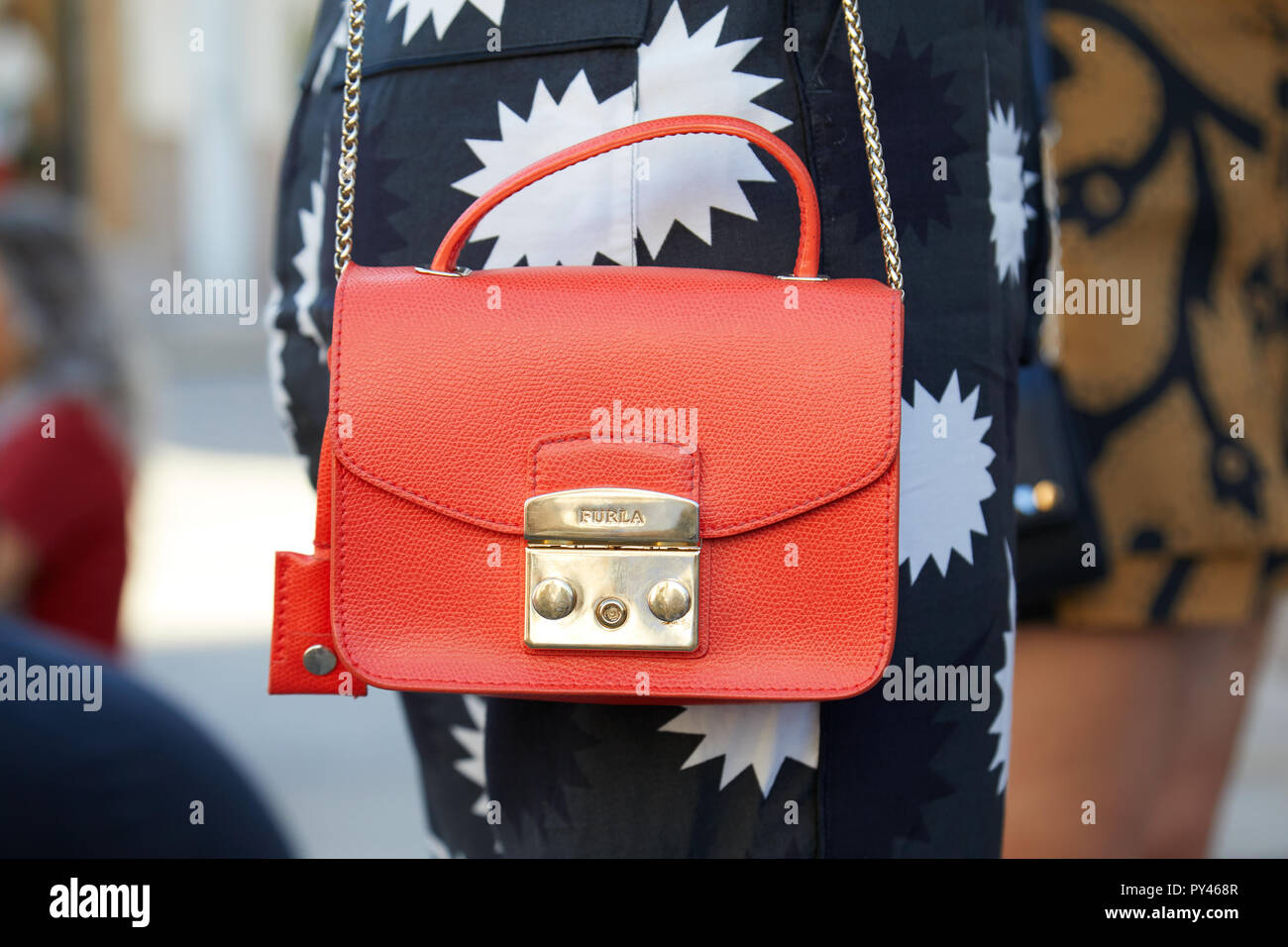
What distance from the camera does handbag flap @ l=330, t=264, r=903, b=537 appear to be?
0.83 m

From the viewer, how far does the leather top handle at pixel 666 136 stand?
2.65ft

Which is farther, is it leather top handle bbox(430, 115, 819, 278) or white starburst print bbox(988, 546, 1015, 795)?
white starburst print bbox(988, 546, 1015, 795)

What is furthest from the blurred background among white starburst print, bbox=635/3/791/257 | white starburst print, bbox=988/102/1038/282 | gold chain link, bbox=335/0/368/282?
white starburst print, bbox=988/102/1038/282

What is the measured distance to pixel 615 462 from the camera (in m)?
0.83

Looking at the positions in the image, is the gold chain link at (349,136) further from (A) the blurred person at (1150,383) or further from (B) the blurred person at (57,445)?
(B) the blurred person at (57,445)

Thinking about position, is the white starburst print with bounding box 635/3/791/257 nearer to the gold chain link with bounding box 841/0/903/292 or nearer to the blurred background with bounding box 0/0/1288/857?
the gold chain link with bounding box 841/0/903/292

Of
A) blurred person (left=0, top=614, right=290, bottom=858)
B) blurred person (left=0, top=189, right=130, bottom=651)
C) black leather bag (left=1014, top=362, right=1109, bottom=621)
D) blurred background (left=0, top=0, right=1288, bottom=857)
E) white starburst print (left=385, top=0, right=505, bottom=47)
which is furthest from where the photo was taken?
blurred background (left=0, top=0, right=1288, bottom=857)

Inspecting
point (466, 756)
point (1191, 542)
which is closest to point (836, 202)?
point (466, 756)

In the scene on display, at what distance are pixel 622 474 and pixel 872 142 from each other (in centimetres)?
27

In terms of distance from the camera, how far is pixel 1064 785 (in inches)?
54.9

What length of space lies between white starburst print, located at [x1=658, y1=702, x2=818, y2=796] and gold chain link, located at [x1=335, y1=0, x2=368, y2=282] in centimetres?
39

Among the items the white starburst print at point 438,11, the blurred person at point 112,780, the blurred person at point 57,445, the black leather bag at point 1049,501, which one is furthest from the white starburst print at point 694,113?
the blurred person at point 57,445
